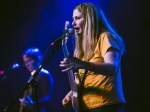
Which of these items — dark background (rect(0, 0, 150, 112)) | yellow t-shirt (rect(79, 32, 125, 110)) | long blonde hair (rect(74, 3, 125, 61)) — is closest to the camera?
yellow t-shirt (rect(79, 32, 125, 110))

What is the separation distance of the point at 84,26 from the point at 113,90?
1.95 feet

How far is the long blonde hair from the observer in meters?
2.36

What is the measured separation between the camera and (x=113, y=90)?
220 cm

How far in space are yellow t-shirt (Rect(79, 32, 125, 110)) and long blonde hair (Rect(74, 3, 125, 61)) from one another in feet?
0.27

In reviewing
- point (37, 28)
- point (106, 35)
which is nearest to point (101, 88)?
point (106, 35)

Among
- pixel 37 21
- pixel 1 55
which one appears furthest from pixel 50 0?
pixel 1 55

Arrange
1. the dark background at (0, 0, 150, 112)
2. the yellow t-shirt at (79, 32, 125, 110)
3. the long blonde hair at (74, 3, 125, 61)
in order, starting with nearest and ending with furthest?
the yellow t-shirt at (79, 32, 125, 110) → the long blonde hair at (74, 3, 125, 61) → the dark background at (0, 0, 150, 112)

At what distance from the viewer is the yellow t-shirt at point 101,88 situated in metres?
2.18

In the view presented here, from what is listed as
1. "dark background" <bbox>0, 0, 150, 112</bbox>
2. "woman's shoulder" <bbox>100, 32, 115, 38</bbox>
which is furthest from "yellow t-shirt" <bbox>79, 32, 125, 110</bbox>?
"dark background" <bbox>0, 0, 150, 112</bbox>

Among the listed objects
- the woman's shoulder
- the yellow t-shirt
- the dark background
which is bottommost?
the yellow t-shirt

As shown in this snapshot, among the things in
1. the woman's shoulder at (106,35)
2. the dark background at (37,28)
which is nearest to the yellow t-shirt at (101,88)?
the woman's shoulder at (106,35)

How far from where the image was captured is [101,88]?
2.19 meters

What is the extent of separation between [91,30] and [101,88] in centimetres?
49

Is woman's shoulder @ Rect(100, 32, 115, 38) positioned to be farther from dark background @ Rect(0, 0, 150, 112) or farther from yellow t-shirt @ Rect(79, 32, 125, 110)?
dark background @ Rect(0, 0, 150, 112)
